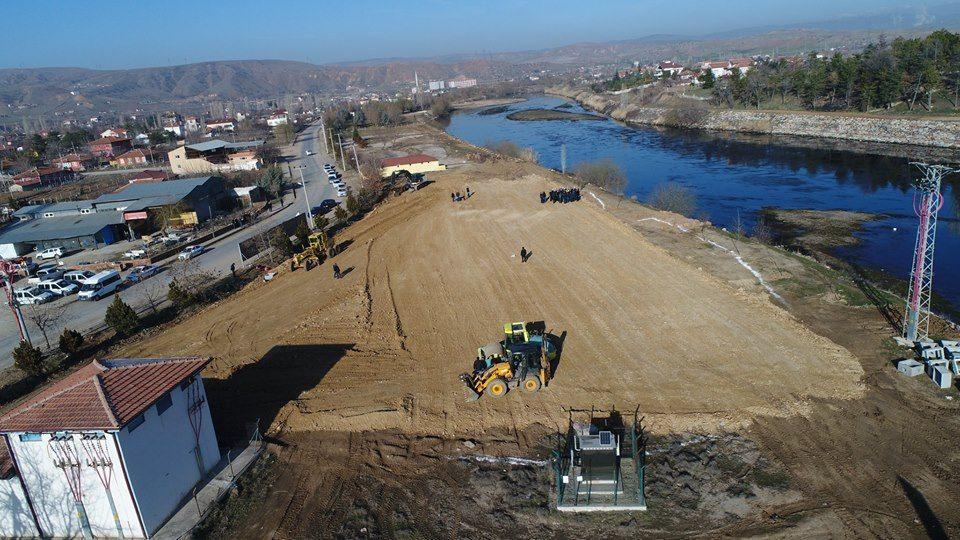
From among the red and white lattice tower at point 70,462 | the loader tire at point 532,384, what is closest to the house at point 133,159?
the red and white lattice tower at point 70,462

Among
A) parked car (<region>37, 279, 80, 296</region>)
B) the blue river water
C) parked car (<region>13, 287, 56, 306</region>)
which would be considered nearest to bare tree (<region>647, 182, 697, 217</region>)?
the blue river water

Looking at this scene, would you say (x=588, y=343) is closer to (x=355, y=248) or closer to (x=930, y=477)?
(x=930, y=477)

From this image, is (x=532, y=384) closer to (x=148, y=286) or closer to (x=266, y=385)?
(x=266, y=385)

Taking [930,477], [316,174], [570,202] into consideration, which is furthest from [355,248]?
[316,174]

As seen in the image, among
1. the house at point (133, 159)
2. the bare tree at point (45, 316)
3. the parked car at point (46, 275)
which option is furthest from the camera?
the house at point (133, 159)

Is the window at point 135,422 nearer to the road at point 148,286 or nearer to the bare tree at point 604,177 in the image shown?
the road at point 148,286

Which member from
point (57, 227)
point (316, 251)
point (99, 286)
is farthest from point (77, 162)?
point (316, 251)

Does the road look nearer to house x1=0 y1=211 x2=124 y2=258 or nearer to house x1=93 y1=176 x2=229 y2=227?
house x1=93 y1=176 x2=229 y2=227
